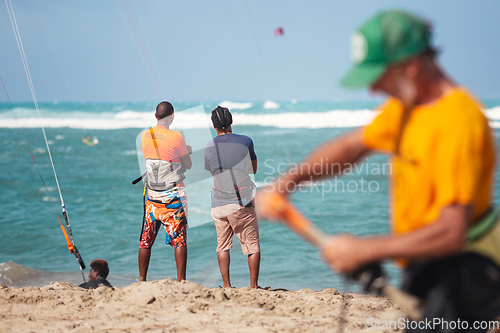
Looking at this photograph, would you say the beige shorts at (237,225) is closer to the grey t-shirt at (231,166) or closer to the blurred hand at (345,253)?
the grey t-shirt at (231,166)

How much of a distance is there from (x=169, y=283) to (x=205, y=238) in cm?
376

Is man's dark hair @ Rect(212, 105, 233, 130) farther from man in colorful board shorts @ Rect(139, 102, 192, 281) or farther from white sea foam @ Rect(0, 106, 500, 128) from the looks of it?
white sea foam @ Rect(0, 106, 500, 128)

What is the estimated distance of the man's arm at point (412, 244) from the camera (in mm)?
1250

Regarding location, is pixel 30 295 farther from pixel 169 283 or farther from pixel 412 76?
pixel 412 76

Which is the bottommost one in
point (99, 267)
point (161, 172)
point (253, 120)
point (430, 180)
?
point (253, 120)

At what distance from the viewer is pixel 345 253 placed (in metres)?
1.34

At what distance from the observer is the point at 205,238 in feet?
25.1

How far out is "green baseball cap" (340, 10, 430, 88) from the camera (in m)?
1.32

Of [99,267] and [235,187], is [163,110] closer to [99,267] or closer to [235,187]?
[235,187]

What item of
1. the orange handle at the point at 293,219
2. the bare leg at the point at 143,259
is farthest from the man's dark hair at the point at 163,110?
the orange handle at the point at 293,219

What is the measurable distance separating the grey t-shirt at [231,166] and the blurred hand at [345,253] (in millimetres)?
3183

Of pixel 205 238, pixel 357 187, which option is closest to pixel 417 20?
pixel 205 238

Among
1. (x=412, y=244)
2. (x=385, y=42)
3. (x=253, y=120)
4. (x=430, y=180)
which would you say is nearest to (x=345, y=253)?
(x=412, y=244)

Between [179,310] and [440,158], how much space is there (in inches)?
109
